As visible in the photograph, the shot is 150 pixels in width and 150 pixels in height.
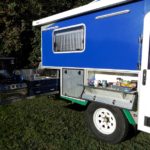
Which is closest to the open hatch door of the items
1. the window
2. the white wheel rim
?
the white wheel rim

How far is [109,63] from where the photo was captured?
5.04m

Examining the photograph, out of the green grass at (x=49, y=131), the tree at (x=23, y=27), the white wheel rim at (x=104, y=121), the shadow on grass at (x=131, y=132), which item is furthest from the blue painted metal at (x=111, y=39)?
the tree at (x=23, y=27)

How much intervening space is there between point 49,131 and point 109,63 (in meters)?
1.99

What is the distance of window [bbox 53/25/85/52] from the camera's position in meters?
5.82

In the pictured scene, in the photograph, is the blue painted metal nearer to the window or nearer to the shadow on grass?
the window

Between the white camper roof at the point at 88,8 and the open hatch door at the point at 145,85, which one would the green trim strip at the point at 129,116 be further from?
the white camper roof at the point at 88,8

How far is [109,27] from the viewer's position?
16.4ft

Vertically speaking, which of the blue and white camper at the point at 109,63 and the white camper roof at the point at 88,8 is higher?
the white camper roof at the point at 88,8

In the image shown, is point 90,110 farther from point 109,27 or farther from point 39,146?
point 109,27

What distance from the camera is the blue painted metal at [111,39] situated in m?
4.43

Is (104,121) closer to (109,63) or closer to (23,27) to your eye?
(109,63)

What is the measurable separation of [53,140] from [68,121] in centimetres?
115

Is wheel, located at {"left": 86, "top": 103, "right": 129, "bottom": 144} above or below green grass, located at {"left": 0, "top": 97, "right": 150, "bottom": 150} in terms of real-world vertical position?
above

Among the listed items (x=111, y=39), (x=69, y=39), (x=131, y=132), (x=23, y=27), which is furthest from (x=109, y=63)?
(x=23, y=27)
